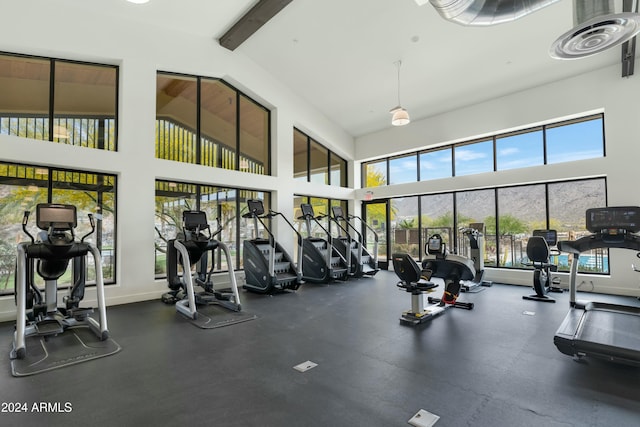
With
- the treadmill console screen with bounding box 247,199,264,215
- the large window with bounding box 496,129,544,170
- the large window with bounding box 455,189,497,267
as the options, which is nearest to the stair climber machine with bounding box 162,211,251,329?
the treadmill console screen with bounding box 247,199,264,215

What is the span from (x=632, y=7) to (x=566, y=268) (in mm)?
4887

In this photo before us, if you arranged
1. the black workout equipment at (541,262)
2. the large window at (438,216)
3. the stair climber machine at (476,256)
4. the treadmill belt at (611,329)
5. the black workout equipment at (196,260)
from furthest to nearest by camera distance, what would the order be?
the large window at (438,216) → the stair climber machine at (476,256) → the black workout equipment at (541,262) → the black workout equipment at (196,260) → the treadmill belt at (611,329)

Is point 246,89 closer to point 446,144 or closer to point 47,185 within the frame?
point 47,185

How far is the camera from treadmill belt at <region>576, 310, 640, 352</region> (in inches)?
119

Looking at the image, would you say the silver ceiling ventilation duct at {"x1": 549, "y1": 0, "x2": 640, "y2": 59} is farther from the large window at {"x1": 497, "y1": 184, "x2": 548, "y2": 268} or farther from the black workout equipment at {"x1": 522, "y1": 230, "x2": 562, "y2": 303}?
the large window at {"x1": 497, "y1": 184, "x2": 548, "y2": 268}

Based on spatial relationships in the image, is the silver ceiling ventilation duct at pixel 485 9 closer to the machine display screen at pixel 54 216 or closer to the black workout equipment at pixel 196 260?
the black workout equipment at pixel 196 260

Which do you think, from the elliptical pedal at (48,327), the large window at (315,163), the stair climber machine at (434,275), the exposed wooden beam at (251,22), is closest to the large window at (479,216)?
the stair climber machine at (434,275)

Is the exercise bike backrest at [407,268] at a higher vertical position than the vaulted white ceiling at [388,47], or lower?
lower

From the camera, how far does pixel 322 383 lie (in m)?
2.69

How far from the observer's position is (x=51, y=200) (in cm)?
510

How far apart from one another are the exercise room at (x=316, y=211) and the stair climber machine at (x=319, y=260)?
67mm

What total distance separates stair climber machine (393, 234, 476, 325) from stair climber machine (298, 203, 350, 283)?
273cm

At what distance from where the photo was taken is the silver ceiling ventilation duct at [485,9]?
336cm


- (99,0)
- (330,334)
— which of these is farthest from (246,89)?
(330,334)
